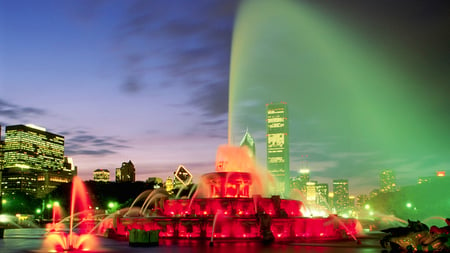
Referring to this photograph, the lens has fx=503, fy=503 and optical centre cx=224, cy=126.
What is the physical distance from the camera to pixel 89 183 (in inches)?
5645

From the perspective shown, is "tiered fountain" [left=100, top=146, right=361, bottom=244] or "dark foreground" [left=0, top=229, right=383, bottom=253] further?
"tiered fountain" [left=100, top=146, right=361, bottom=244]

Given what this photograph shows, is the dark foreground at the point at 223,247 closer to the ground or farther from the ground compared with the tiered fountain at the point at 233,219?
A: closer to the ground

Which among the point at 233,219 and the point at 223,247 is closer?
the point at 223,247

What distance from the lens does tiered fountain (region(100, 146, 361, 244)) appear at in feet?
143

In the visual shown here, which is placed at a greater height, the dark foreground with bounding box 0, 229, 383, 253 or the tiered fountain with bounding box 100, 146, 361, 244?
the tiered fountain with bounding box 100, 146, 361, 244

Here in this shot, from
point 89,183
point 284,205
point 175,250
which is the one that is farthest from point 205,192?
point 89,183

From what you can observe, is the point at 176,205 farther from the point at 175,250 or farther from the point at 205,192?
the point at 175,250

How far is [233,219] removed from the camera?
43438mm

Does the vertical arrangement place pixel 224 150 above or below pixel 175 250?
above

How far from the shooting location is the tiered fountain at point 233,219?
4362cm

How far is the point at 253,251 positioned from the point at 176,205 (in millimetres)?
22554

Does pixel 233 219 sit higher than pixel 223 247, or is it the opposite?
pixel 233 219

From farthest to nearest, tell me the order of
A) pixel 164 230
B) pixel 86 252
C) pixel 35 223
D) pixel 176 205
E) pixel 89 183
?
1. pixel 89 183
2. pixel 35 223
3. pixel 176 205
4. pixel 164 230
5. pixel 86 252

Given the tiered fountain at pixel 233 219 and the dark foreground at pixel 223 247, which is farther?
the tiered fountain at pixel 233 219
